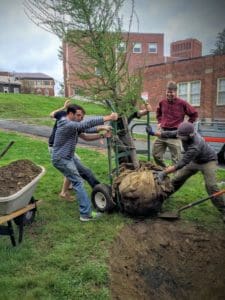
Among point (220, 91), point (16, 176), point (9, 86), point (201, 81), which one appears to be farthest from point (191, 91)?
point (9, 86)

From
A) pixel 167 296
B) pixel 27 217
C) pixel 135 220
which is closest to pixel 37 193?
pixel 27 217

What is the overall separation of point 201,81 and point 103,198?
22051 millimetres

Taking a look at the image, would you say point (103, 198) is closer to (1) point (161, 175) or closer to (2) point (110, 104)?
(1) point (161, 175)

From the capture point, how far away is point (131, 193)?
5520 mm

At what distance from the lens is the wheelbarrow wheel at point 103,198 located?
19.3 ft

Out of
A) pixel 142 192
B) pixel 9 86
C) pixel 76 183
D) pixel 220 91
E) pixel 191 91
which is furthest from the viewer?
pixel 9 86

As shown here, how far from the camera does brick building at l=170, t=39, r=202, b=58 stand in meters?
53.0

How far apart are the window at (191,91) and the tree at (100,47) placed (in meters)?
21.1

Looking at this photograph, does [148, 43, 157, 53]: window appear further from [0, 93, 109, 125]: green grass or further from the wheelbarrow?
the wheelbarrow

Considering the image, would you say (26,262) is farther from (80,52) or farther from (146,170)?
(80,52)

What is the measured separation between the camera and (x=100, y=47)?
20.2ft

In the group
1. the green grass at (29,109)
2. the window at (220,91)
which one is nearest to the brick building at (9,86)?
the green grass at (29,109)

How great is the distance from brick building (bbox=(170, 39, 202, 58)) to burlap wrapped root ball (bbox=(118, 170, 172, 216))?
1946 inches

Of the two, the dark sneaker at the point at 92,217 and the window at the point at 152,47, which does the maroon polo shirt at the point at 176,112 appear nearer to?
the dark sneaker at the point at 92,217
